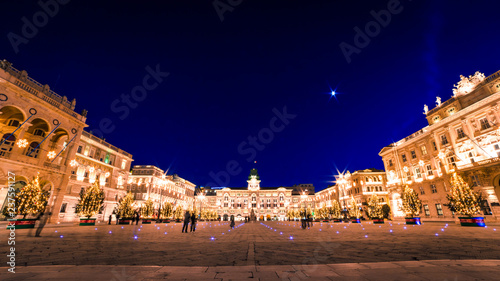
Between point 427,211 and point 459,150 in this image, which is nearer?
point 459,150

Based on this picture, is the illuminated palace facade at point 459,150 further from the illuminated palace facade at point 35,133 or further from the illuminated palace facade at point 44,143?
the illuminated palace facade at point 35,133

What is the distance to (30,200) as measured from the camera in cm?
1858

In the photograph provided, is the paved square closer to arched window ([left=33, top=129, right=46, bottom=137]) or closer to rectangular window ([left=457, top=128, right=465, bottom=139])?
arched window ([left=33, top=129, right=46, bottom=137])

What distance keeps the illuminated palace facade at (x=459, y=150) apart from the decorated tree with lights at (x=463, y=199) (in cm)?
305

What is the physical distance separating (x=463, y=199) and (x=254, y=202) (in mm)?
82177

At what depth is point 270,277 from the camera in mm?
3686

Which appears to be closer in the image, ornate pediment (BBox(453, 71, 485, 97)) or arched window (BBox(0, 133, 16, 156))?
arched window (BBox(0, 133, 16, 156))

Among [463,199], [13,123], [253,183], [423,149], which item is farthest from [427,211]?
[253,183]

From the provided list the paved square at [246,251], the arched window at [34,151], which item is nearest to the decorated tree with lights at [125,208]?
the arched window at [34,151]

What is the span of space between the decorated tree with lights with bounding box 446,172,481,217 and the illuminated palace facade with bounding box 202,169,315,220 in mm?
76178

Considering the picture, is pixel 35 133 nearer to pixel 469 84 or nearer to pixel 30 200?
pixel 30 200

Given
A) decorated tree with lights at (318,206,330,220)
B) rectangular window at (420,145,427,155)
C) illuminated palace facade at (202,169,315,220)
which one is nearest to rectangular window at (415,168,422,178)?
rectangular window at (420,145,427,155)

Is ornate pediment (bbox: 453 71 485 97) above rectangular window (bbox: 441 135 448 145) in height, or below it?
above

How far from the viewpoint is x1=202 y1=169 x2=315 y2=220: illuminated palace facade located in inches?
3748
